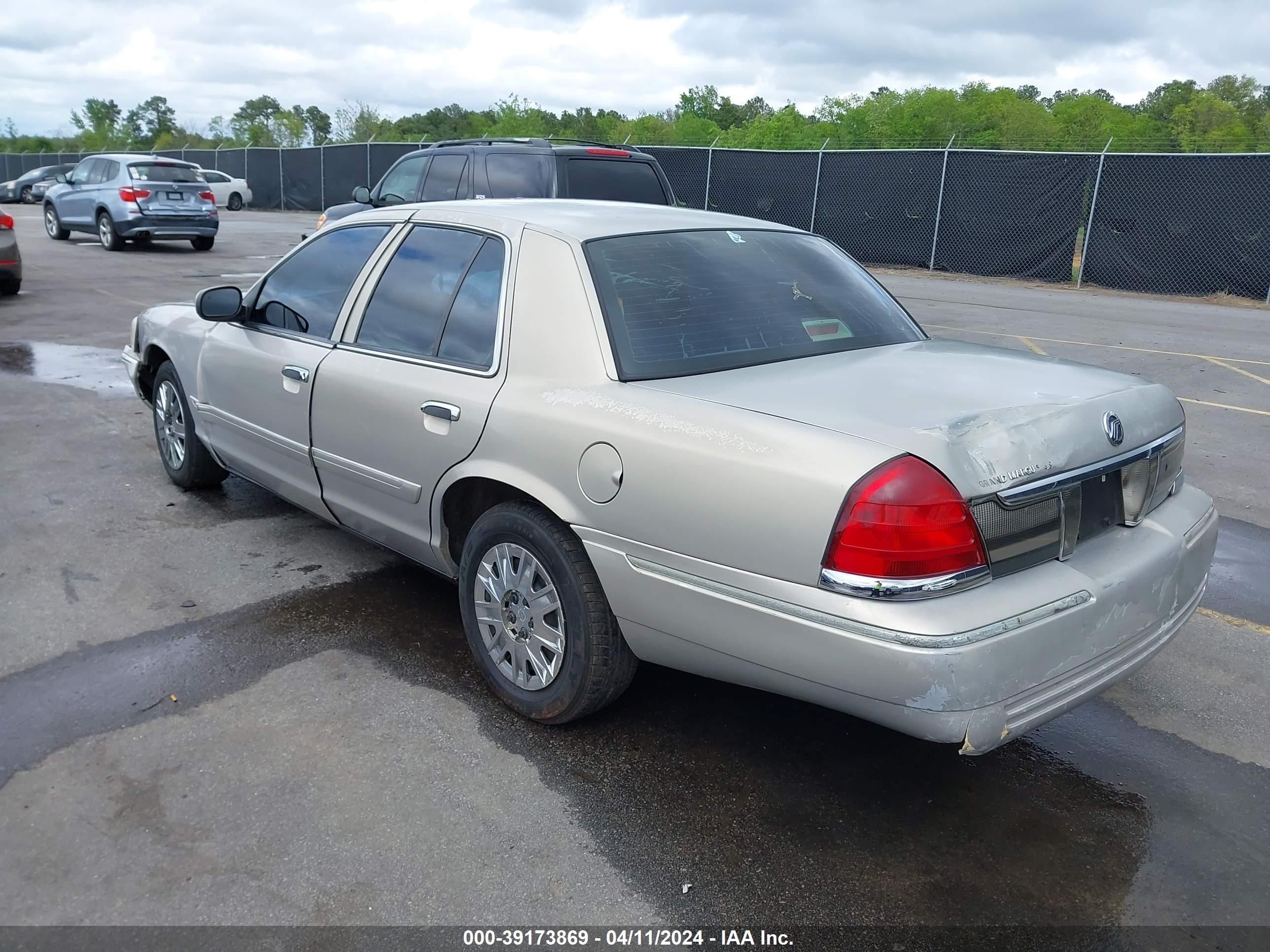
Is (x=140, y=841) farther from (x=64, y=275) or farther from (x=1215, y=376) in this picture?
(x=64, y=275)

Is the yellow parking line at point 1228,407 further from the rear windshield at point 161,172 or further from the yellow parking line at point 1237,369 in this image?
the rear windshield at point 161,172

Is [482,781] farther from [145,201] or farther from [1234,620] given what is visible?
[145,201]

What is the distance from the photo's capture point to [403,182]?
11.7 metres

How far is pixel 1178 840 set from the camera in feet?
9.46

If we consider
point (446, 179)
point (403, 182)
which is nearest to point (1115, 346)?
point (446, 179)

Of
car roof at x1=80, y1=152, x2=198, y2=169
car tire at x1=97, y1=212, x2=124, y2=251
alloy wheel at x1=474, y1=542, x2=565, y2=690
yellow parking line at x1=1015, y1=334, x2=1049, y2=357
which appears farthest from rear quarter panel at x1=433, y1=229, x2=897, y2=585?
car tire at x1=97, y1=212, x2=124, y2=251

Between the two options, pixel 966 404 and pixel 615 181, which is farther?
pixel 615 181

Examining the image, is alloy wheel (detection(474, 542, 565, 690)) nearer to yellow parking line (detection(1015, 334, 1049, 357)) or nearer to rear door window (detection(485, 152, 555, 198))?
rear door window (detection(485, 152, 555, 198))

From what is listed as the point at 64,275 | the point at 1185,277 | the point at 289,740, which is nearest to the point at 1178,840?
the point at 289,740

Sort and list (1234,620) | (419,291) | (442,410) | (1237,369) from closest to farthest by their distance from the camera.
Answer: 1. (442,410)
2. (419,291)
3. (1234,620)
4. (1237,369)

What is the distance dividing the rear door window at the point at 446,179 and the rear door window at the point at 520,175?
1.48 feet

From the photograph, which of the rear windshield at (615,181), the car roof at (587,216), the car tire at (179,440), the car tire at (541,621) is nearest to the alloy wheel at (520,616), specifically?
the car tire at (541,621)

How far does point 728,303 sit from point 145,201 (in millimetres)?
18209

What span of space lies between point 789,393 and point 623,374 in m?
0.51
